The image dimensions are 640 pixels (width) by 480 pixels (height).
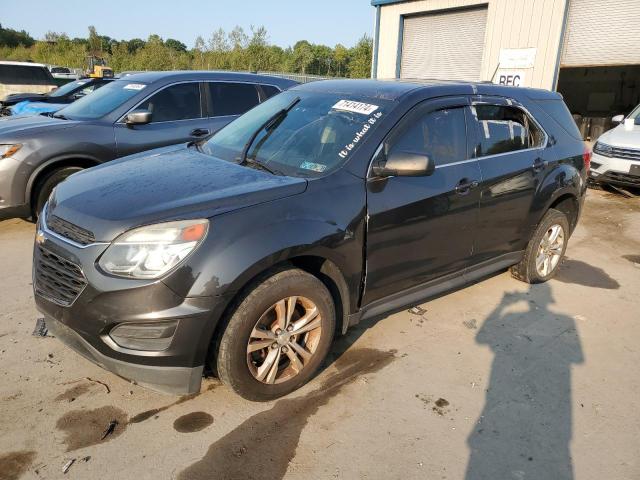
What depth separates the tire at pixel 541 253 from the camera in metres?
4.50

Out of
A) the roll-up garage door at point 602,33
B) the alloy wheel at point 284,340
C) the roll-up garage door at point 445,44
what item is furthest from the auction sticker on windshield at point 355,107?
the roll-up garage door at point 445,44

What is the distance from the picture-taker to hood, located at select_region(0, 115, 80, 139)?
17.4 feet

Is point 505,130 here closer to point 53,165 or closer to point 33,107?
point 53,165

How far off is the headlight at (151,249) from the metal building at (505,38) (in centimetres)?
1265

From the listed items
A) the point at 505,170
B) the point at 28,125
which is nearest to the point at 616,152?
the point at 505,170

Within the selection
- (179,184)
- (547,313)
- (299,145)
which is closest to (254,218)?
(179,184)

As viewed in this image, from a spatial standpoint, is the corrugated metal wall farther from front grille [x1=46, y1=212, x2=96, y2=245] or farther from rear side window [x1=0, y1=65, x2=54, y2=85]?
front grille [x1=46, y1=212, x2=96, y2=245]

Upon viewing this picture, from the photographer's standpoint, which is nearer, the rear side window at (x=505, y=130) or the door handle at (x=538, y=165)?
the rear side window at (x=505, y=130)

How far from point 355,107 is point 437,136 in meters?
0.62

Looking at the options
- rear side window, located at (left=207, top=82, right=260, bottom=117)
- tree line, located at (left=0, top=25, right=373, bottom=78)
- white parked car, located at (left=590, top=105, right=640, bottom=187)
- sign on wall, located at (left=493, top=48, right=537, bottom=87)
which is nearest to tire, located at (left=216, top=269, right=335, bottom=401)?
rear side window, located at (left=207, top=82, right=260, bottom=117)

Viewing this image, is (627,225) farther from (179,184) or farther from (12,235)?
(12,235)

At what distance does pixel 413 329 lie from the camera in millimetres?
3816

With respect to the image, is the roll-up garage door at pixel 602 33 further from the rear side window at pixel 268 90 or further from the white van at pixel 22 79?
the white van at pixel 22 79

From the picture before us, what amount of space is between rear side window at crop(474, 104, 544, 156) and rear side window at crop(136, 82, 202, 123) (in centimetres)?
380
